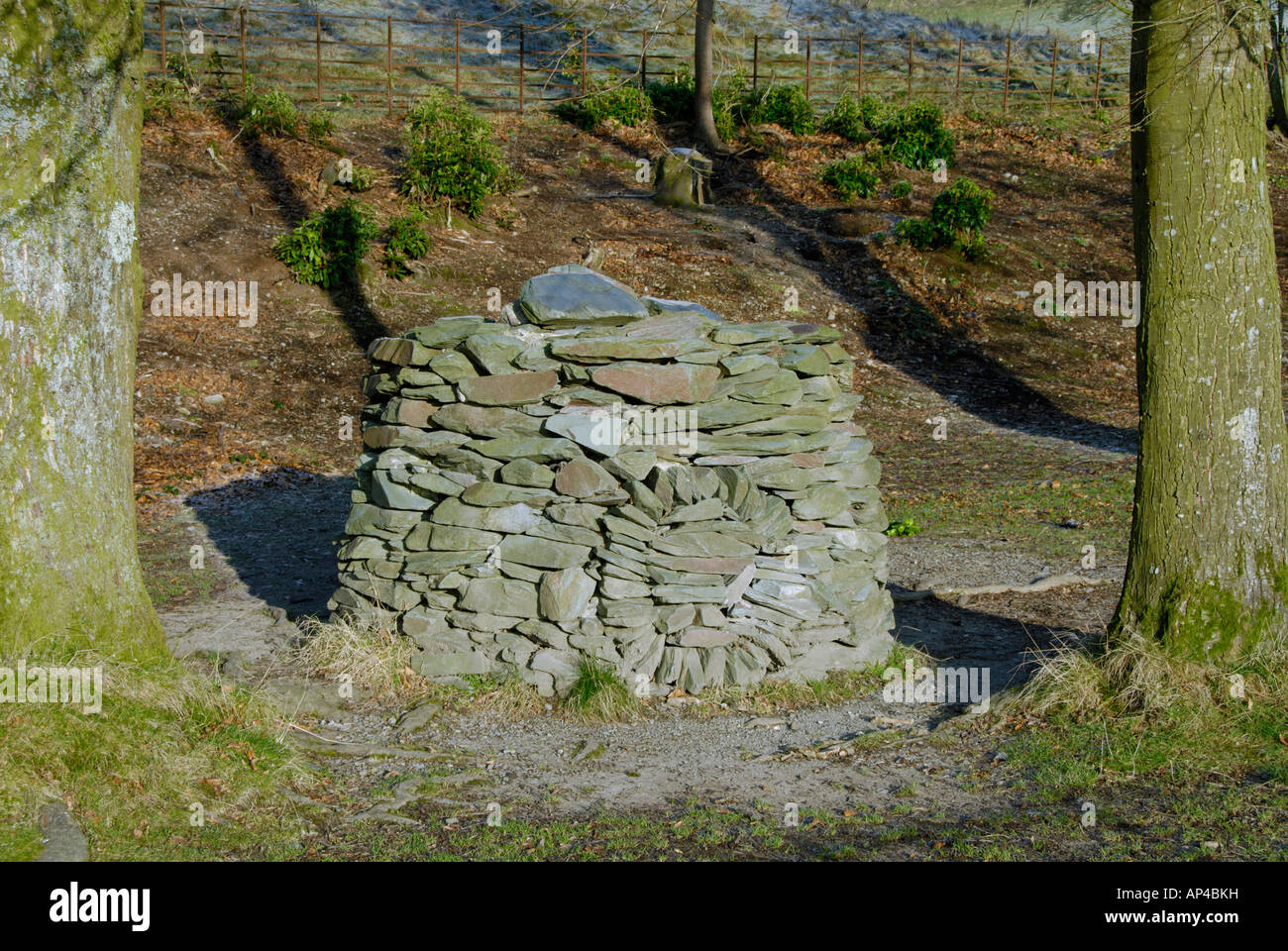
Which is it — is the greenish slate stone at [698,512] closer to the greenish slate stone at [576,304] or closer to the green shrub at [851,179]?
the greenish slate stone at [576,304]

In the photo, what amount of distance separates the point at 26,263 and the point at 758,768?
4074 mm

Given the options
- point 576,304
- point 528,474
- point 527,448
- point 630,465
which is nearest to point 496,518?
point 528,474

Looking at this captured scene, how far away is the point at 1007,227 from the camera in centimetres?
2052

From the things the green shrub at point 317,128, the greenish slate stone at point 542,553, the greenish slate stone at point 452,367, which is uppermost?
the green shrub at point 317,128

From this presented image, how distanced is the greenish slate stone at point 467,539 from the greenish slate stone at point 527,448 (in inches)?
17.7

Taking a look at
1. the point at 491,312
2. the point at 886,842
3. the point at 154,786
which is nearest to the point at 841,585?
the point at 886,842

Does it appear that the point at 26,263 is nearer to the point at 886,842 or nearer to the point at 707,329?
the point at 707,329

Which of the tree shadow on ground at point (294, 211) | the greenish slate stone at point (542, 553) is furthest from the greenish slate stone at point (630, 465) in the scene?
the tree shadow on ground at point (294, 211)

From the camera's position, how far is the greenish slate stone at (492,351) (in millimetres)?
6188

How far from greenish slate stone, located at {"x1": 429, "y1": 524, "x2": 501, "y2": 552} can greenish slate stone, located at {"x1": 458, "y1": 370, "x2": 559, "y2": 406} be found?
2.45 feet

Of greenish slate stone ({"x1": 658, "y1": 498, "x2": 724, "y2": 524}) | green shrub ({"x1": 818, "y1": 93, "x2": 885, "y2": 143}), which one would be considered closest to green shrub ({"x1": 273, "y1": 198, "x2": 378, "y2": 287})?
greenish slate stone ({"x1": 658, "y1": 498, "x2": 724, "y2": 524})

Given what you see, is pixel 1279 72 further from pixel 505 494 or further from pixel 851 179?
pixel 851 179

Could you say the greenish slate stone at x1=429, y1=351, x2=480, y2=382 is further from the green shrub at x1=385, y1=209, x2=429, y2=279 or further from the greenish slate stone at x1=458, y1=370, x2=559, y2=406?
the green shrub at x1=385, y1=209, x2=429, y2=279

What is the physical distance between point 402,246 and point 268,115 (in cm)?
470
